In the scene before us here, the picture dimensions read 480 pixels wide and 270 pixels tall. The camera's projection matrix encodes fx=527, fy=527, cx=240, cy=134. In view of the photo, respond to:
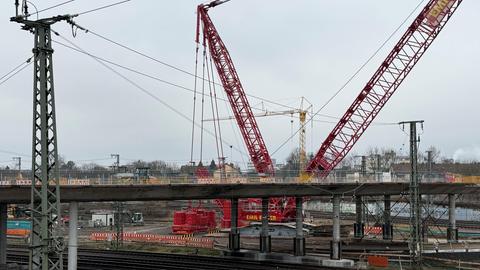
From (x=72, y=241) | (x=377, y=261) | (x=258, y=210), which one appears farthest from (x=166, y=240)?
(x=377, y=261)

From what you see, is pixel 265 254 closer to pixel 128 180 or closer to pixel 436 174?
pixel 128 180

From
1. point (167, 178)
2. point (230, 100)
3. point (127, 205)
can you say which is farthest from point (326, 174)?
point (127, 205)

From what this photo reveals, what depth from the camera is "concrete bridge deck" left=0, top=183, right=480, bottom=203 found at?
4353 centimetres

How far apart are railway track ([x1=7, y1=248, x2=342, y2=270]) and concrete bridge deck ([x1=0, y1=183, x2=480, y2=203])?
6746 millimetres

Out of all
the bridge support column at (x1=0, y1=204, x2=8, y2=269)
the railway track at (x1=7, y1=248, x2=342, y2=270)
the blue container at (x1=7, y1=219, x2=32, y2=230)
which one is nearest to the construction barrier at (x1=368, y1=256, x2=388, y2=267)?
the railway track at (x1=7, y1=248, x2=342, y2=270)

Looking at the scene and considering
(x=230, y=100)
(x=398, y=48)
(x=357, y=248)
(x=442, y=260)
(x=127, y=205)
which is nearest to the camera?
(x=442, y=260)

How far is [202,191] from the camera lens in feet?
179

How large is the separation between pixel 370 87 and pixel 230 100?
21.4 metres

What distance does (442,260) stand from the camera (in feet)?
192

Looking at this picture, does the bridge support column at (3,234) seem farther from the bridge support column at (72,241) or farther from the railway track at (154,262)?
the bridge support column at (72,241)

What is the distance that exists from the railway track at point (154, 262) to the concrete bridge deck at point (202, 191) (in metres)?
6.75

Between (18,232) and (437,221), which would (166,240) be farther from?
(437,221)

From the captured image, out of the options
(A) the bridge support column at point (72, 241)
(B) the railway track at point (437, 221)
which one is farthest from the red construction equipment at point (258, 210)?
(A) the bridge support column at point (72, 241)

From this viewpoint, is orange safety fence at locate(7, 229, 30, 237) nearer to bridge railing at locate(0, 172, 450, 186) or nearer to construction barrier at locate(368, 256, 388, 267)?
bridge railing at locate(0, 172, 450, 186)
